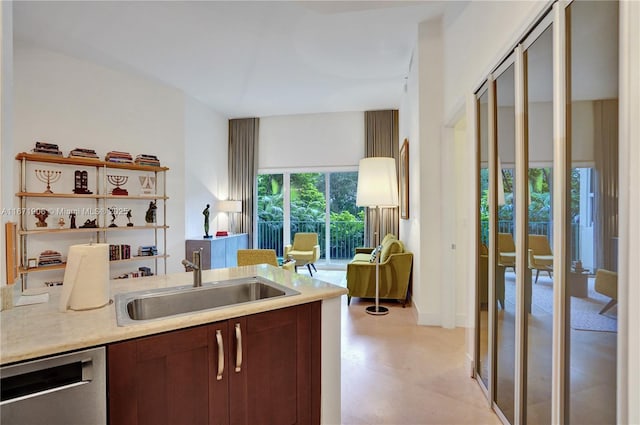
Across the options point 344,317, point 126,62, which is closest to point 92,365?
point 344,317

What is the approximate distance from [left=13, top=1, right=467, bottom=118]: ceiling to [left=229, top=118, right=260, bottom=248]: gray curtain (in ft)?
5.08

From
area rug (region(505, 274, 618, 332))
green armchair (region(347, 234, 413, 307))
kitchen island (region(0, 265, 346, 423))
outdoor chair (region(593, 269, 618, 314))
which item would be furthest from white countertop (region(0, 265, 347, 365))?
green armchair (region(347, 234, 413, 307))

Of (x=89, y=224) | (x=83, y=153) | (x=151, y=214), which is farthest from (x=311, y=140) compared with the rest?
(x=89, y=224)

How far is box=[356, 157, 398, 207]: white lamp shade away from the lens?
4078 millimetres

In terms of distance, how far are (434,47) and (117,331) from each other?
3.75 m

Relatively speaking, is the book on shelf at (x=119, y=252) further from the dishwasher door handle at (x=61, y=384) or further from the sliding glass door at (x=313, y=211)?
the dishwasher door handle at (x=61, y=384)

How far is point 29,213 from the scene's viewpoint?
3770 millimetres

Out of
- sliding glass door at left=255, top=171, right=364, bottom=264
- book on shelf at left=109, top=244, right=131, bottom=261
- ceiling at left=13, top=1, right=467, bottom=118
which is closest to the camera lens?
ceiling at left=13, top=1, right=467, bottom=118

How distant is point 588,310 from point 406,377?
1.57 meters

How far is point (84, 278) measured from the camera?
135cm

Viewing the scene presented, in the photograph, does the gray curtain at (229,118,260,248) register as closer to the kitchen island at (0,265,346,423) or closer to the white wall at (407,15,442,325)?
the white wall at (407,15,442,325)

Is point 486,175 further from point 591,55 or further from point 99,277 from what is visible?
point 99,277

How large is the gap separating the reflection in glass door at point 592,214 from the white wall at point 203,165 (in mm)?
5480

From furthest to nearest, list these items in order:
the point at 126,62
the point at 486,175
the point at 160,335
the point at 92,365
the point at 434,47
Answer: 1. the point at 126,62
2. the point at 434,47
3. the point at 486,175
4. the point at 160,335
5. the point at 92,365
